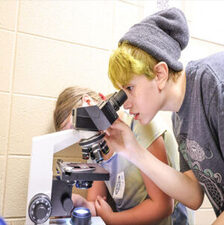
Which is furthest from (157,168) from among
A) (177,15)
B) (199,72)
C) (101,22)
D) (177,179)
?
(101,22)

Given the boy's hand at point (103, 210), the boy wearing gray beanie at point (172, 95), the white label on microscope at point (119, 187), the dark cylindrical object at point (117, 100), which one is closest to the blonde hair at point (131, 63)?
the boy wearing gray beanie at point (172, 95)

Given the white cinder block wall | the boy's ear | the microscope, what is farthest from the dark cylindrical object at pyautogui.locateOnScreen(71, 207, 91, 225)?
the white cinder block wall

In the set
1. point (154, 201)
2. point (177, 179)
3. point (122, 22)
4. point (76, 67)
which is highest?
point (122, 22)

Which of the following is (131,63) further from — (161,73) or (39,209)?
(39,209)

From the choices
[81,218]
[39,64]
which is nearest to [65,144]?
[81,218]

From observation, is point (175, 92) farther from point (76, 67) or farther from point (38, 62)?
point (38, 62)

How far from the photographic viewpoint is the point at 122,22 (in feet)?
5.45

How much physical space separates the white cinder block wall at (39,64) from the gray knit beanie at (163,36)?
646 millimetres

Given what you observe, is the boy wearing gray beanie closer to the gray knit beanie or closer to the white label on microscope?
the gray knit beanie

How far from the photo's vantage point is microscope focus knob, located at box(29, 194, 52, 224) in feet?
2.55

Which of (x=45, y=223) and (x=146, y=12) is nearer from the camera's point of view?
(x=45, y=223)

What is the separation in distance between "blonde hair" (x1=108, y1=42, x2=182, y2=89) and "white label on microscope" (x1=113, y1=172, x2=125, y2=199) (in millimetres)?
494

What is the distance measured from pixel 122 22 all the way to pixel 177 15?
751mm

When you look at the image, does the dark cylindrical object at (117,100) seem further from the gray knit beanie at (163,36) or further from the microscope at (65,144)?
the gray knit beanie at (163,36)
